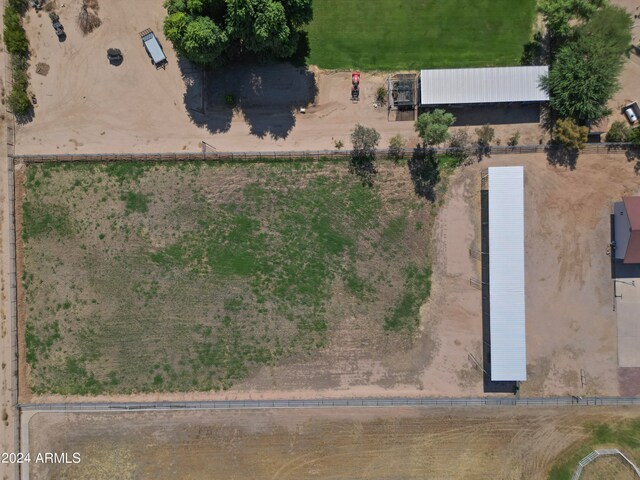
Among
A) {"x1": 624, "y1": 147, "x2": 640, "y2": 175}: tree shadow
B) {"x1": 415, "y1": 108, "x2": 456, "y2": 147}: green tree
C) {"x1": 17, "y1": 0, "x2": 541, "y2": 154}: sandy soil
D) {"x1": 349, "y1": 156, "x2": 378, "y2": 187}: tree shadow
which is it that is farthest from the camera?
{"x1": 17, "y1": 0, "x2": 541, "y2": 154}: sandy soil

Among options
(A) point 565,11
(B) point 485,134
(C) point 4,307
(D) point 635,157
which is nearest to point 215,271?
(C) point 4,307

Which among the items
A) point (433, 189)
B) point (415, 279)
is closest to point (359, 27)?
point (433, 189)

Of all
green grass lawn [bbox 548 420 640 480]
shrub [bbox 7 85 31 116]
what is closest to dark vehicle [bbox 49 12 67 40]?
shrub [bbox 7 85 31 116]

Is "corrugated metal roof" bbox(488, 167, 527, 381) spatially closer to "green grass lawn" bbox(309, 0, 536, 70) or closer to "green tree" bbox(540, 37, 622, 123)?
"green tree" bbox(540, 37, 622, 123)

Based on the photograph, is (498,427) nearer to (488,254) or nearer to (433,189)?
(488,254)

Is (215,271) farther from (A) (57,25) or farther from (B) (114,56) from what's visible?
(A) (57,25)

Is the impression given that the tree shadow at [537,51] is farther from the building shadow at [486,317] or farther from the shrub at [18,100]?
the shrub at [18,100]
